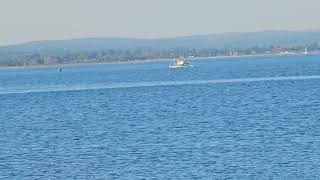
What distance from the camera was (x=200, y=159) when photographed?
4166 cm

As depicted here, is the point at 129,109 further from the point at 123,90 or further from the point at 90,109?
the point at 123,90

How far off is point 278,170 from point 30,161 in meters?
10.5

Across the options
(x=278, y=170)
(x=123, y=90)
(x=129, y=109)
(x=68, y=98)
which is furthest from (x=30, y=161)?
(x=123, y=90)

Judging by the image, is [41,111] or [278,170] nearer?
[278,170]

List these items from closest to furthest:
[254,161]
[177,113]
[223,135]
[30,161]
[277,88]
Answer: [254,161] < [30,161] < [223,135] < [177,113] < [277,88]

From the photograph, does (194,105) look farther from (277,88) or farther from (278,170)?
(278,170)

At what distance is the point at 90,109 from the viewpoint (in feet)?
263

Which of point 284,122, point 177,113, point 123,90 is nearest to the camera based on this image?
point 284,122

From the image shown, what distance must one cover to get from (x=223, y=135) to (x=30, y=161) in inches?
416

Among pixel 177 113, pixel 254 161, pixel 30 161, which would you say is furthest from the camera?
pixel 177 113

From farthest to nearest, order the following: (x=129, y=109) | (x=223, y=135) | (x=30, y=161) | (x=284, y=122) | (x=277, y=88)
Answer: (x=277, y=88)
(x=129, y=109)
(x=284, y=122)
(x=223, y=135)
(x=30, y=161)

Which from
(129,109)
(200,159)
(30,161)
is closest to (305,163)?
(200,159)

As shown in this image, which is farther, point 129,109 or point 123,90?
point 123,90

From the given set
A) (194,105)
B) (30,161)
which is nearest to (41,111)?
(194,105)
